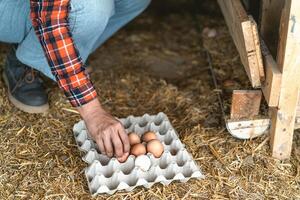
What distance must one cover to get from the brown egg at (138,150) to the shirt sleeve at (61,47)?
0.93 ft

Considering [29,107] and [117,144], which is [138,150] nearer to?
[117,144]

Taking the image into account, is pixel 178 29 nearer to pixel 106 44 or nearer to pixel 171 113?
pixel 106 44

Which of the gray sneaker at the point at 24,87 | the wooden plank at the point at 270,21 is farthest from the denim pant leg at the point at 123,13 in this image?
the wooden plank at the point at 270,21

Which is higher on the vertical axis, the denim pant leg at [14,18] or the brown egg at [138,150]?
the denim pant leg at [14,18]

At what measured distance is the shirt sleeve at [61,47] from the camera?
1861 mm

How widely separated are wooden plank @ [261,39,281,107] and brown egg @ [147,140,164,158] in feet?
1.45

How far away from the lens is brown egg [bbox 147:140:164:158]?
2.12 m

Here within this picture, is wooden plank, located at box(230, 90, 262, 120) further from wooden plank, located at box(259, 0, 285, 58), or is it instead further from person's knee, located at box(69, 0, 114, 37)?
person's knee, located at box(69, 0, 114, 37)

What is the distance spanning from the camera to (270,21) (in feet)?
7.72

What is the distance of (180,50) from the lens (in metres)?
3.33

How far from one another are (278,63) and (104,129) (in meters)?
0.69

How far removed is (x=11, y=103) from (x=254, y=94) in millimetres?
1154

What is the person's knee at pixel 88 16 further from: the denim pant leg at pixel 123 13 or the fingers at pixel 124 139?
the fingers at pixel 124 139

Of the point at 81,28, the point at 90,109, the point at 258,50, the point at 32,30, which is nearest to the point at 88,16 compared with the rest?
the point at 81,28
